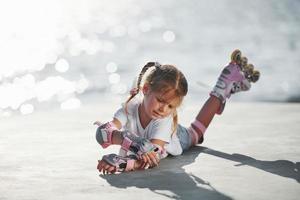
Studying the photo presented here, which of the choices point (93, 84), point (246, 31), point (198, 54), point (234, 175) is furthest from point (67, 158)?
point (246, 31)

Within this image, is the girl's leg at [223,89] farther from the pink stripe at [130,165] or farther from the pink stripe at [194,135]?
the pink stripe at [130,165]

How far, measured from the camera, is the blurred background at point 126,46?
809 cm

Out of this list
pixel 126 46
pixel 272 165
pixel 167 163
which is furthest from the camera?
pixel 126 46

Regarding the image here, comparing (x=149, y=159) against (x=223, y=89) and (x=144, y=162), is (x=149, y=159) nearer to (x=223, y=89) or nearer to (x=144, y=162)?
(x=144, y=162)

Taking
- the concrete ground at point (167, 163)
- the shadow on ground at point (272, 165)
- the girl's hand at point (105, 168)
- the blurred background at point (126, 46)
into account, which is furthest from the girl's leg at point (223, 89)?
the blurred background at point (126, 46)

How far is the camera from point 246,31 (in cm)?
1384

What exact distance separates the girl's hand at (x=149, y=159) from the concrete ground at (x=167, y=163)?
58mm

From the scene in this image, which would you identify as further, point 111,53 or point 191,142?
point 111,53

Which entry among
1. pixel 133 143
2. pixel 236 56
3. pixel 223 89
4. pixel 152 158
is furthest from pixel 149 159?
pixel 236 56

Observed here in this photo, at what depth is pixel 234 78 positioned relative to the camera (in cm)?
475

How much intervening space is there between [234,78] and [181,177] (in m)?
1.27

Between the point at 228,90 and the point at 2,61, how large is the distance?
6295 millimetres

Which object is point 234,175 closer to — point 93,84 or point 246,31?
point 93,84

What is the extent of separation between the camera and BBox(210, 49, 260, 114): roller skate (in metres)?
4.71
